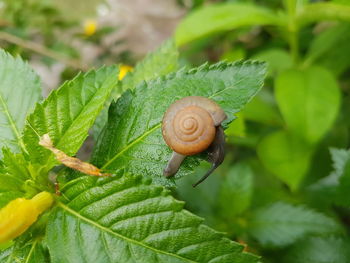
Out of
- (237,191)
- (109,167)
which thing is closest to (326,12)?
(237,191)

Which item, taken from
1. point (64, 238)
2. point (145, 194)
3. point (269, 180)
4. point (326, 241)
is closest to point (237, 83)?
point (145, 194)

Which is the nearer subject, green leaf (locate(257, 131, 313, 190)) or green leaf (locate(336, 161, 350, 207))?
green leaf (locate(336, 161, 350, 207))

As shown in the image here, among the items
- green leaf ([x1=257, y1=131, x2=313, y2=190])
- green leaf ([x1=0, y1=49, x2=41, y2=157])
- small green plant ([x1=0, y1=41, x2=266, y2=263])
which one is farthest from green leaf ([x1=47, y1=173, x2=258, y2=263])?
green leaf ([x1=257, y1=131, x2=313, y2=190])

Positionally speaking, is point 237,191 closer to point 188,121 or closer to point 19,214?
point 188,121

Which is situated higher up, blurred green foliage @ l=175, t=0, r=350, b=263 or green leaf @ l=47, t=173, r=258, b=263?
blurred green foliage @ l=175, t=0, r=350, b=263

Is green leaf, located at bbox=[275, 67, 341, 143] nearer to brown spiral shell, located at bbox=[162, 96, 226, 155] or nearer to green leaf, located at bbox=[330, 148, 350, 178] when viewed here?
green leaf, located at bbox=[330, 148, 350, 178]

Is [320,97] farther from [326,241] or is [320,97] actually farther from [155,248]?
[155,248]

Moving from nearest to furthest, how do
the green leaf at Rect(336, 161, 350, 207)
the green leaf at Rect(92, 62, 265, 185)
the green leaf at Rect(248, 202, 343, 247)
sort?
the green leaf at Rect(92, 62, 265, 185), the green leaf at Rect(336, 161, 350, 207), the green leaf at Rect(248, 202, 343, 247)

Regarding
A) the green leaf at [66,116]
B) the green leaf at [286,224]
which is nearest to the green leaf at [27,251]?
the green leaf at [66,116]
